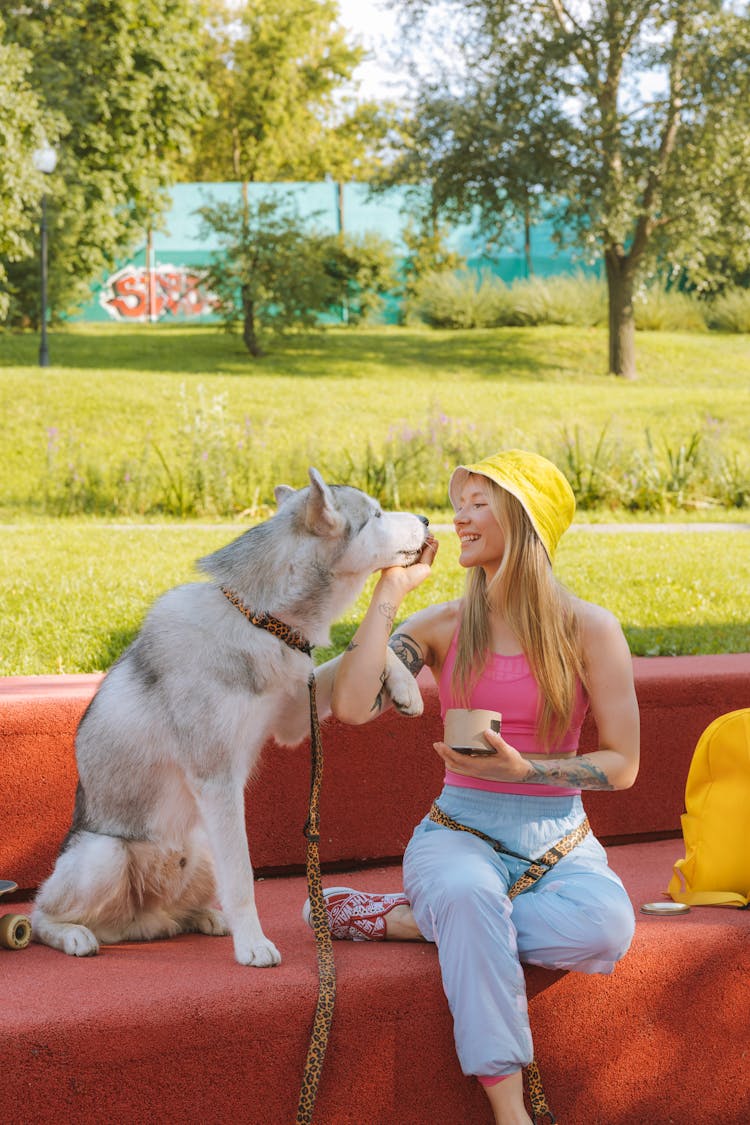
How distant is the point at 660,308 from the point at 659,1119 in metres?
23.1

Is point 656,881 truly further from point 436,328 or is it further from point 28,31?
point 28,31

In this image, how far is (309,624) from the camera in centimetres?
297

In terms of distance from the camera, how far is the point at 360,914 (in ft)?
10.1

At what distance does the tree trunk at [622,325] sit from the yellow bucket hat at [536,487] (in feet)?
55.9

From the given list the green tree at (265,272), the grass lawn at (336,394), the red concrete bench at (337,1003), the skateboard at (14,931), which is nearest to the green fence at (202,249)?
the grass lawn at (336,394)

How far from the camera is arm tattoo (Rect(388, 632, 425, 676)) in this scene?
323cm

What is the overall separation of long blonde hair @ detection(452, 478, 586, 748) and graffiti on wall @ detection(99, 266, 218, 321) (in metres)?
27.3

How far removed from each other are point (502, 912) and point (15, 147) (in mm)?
17280

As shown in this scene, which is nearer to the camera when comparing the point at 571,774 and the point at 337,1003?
the point at 337,1003

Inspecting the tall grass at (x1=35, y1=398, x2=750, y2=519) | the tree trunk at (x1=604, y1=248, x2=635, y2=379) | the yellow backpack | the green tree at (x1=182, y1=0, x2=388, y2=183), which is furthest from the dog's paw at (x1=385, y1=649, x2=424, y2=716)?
the green tree at (x1=182, y1=0, x2=388, y2=183)

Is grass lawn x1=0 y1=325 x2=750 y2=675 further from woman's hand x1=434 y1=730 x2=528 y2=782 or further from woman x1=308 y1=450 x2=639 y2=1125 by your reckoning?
woman's hand x1=434 y1=730 x2=528 y2=782

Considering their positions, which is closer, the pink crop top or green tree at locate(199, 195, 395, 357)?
the pink crop top

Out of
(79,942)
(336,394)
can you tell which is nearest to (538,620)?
(79,942)

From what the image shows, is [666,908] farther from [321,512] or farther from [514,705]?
[321,512]
